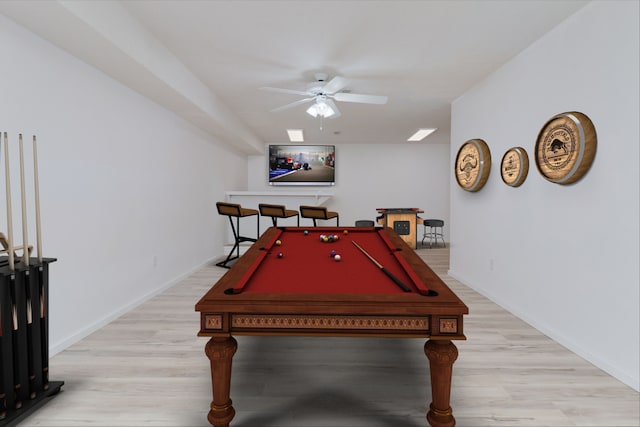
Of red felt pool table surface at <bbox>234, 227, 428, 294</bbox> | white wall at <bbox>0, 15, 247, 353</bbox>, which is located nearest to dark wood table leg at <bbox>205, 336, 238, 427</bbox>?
red felt pool table surface at <bbox>234, 227, 428, 294</bbox>

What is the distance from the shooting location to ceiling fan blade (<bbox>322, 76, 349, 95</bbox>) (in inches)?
119

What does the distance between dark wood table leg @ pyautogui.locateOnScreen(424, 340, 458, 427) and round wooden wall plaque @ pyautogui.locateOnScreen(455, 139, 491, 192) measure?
2608mm

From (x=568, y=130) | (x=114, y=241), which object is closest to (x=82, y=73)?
(x=114, y=241)

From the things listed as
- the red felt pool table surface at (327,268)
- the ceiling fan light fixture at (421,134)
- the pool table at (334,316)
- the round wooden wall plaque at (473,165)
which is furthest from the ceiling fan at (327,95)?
the ceiling fan light fixture at (421,134)

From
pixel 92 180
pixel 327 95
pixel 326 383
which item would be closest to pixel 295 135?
pixel 327 95

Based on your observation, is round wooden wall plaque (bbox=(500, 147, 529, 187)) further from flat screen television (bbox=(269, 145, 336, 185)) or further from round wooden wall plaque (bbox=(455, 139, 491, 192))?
flat screen television (bbox=(269, 145, 336, 185))

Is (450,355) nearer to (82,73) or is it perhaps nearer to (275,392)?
(275,392)

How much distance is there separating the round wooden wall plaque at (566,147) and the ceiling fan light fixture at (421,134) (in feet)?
12.5

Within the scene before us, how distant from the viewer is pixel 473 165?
356 centimetres

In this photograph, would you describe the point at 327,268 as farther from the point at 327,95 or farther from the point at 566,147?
the point at 327,95

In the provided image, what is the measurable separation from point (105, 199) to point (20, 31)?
4.05ft

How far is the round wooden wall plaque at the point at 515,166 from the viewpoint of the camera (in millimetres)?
2766

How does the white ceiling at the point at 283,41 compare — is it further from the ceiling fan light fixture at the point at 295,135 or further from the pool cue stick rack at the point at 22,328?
the ceiling fan light fixture at the point at 295,135

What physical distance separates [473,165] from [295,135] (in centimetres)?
397
